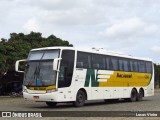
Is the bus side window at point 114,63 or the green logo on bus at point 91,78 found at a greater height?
the bus side window at point 114,63

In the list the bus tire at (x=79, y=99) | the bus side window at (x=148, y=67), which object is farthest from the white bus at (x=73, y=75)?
the bus side window at (x=148, y=67)

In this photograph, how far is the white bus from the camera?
23.2 metres

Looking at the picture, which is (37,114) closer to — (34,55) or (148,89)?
(34,55)

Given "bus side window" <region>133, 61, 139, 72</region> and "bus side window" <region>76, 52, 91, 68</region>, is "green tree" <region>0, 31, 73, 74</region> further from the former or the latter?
"bus side window" <region>76, 52, 91, 68</region>

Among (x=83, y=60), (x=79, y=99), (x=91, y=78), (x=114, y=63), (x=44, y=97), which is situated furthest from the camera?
(x=114, y=63)

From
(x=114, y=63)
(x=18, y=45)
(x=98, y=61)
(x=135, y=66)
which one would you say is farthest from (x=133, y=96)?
(x=18, y=45)

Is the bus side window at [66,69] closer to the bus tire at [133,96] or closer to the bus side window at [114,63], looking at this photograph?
the bus side window at [114,63]

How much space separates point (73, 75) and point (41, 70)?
1876mm

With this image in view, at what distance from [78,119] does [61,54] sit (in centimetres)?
670

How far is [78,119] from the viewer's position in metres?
17.4

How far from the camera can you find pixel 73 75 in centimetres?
2412

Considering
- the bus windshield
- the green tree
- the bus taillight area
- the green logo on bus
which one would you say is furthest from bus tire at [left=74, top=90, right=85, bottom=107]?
the green tree

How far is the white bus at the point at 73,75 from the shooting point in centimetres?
2316

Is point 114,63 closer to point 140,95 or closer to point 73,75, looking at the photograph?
point 73,75
